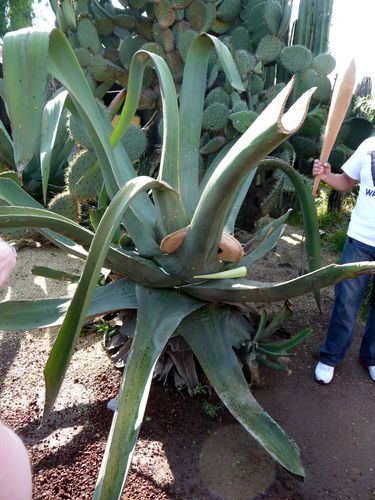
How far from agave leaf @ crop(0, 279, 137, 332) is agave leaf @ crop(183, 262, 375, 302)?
21cm

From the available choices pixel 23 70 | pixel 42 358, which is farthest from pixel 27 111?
pixel 42 358

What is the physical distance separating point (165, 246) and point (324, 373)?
0.91 m

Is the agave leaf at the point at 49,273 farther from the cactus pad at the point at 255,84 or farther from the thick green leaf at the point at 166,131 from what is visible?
the cactus pad at the point at 255,84

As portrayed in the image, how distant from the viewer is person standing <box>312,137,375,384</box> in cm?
165

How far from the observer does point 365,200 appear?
5.47 feet

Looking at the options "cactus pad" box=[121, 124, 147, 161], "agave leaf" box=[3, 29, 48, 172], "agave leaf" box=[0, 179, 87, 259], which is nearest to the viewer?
"agave leaf" box=[3, 29, 48, 172]

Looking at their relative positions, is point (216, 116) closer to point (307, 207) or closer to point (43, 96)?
point (307, 207)

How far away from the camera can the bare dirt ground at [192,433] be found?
1.22 meters

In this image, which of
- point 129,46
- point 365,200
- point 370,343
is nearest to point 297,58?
point 129,46

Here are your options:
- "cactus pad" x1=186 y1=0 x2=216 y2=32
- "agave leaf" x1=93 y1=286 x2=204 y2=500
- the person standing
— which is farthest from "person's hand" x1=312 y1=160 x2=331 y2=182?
"cactus pad" x1=186 y1=0 x2=216 y2=32

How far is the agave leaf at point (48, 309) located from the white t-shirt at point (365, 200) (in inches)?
37.6

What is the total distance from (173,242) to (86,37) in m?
1.85

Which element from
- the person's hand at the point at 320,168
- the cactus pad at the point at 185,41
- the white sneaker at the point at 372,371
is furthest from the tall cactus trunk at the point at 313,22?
the white sneaker at the point at 372,371

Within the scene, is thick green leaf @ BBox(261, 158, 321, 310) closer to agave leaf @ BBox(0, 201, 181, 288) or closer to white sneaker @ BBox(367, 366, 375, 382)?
white sneaker @ BBox(367, 366, 375, 382)
